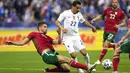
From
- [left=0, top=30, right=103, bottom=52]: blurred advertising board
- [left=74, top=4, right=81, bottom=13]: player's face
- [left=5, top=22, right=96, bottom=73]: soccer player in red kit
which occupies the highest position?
[left=74, top=4, right=81, bottom=13]: player's face

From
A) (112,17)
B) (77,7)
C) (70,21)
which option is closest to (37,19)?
(112,17)

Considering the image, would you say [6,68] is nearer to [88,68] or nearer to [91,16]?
[88,68]

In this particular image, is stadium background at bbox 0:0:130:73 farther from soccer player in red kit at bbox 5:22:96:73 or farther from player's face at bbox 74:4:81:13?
soccer player in red kit at bbox 5:22:96:73

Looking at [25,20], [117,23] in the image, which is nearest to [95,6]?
[25,20]

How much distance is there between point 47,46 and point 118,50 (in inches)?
85.0

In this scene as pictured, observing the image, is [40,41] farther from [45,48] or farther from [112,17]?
[112,17]

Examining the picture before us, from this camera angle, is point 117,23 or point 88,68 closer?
point 88,68

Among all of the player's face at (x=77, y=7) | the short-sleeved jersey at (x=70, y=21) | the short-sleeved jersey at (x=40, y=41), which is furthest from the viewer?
the short-sleeved jersey at (x=70, y=21)

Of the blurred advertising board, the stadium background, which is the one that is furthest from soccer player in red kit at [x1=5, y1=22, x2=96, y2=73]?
the blurred advertising board

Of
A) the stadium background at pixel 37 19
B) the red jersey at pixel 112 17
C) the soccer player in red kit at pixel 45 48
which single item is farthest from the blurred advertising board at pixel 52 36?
the soccer player in red kit at pixel 45 48

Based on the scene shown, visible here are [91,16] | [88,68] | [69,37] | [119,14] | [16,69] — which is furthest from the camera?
[91,16]

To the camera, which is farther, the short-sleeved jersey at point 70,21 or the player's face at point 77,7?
the short-sleeved jersey at point 70,21

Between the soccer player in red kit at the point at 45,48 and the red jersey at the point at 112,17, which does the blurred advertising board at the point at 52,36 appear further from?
the soccer player in red kit at the point at 45,48

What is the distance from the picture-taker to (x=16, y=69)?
1669cm
